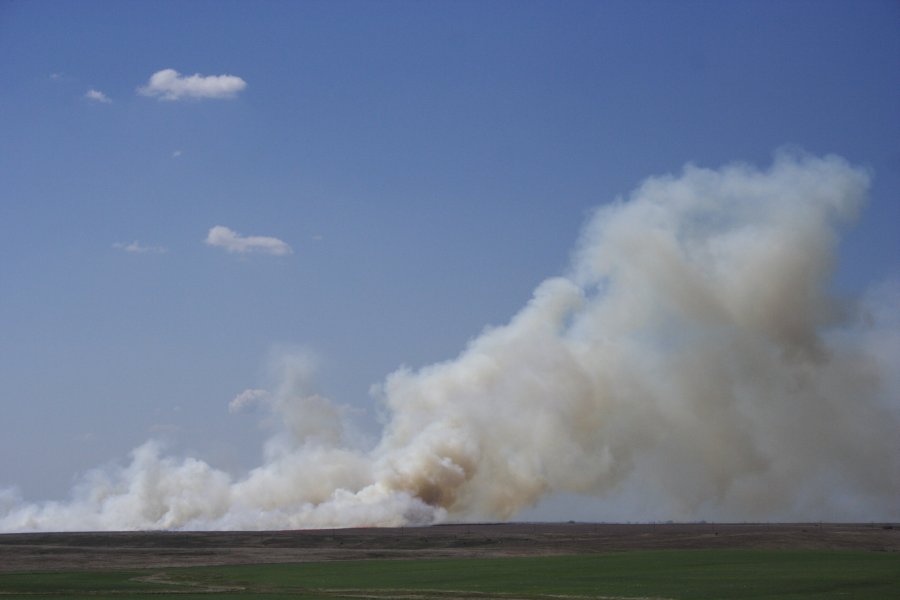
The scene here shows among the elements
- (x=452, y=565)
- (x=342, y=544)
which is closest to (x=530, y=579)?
(x=452, y=565)

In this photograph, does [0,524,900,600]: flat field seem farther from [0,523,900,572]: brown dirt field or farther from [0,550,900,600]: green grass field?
[0,523,900,572]: brown dirt field

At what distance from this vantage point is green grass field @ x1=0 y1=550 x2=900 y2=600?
78.2 meters

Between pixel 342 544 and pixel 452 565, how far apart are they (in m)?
37.6

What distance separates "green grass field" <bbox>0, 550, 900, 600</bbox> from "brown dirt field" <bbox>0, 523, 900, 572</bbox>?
10.5 meters

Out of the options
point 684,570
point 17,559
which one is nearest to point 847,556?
point 684,570

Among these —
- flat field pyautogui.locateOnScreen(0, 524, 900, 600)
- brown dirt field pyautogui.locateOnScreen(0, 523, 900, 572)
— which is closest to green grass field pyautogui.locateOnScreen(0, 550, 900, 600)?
flat field pyautogui.locateOnScreen(0, 524, 900, 600)

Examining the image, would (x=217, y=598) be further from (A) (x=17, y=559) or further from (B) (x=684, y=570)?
(A) (x=17, y=559)

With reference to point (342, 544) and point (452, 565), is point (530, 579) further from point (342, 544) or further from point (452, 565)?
point (342, 544)

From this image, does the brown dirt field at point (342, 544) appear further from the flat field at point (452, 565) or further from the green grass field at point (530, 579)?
the green grass field at point (530, 579)

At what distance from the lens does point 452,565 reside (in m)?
107

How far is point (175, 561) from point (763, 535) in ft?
227

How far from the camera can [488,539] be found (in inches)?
5846

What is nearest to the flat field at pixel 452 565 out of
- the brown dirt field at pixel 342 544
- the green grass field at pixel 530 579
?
the green grass field at pixel 530 579

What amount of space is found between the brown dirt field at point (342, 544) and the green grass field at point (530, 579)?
10500 mm
